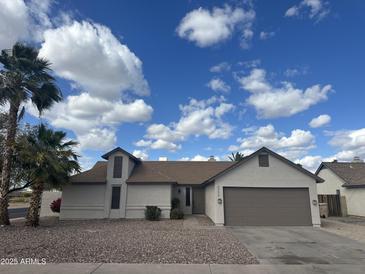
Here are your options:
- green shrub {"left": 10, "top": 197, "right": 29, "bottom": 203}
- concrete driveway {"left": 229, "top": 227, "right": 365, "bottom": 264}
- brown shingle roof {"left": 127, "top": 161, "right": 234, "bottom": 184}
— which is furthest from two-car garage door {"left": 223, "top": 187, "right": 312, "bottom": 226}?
green shrub {"left": 10, "top": 197, "right": 29, "bottom": 203}

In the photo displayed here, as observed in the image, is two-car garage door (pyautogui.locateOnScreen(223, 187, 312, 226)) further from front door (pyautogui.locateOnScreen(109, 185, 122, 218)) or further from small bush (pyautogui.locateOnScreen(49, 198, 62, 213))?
small bush (pyautogui.locateOnScreen(49, 198, 62, 213))

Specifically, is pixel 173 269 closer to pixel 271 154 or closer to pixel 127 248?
pixel 127 248

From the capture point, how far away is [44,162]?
46.2 feet

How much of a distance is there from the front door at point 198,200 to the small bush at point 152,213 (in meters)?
5.28

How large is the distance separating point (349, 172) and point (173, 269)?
23.4m

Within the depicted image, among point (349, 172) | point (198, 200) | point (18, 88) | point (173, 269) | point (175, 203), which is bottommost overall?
point (173, 269)

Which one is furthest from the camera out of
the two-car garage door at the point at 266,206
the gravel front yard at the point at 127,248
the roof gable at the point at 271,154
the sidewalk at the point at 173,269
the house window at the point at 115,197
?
the house window at the point at 115,197

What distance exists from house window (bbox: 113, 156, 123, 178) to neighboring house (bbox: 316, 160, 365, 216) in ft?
62.5

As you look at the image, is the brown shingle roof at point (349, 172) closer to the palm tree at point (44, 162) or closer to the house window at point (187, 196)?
the house window at point (187, 196)

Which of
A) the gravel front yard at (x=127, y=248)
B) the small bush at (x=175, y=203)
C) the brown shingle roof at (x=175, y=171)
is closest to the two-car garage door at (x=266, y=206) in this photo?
the gravel front yard at (x=127, y=248)

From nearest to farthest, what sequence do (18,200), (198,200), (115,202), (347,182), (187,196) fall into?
1. (115,202)
2. (347,182)
3. (187,196)
4. (198,200)
5. (18,200)

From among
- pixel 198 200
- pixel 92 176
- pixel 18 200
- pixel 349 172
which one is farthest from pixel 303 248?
pixel 18 200

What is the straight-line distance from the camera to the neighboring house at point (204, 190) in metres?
15.5

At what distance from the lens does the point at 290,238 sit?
11.1 meters
